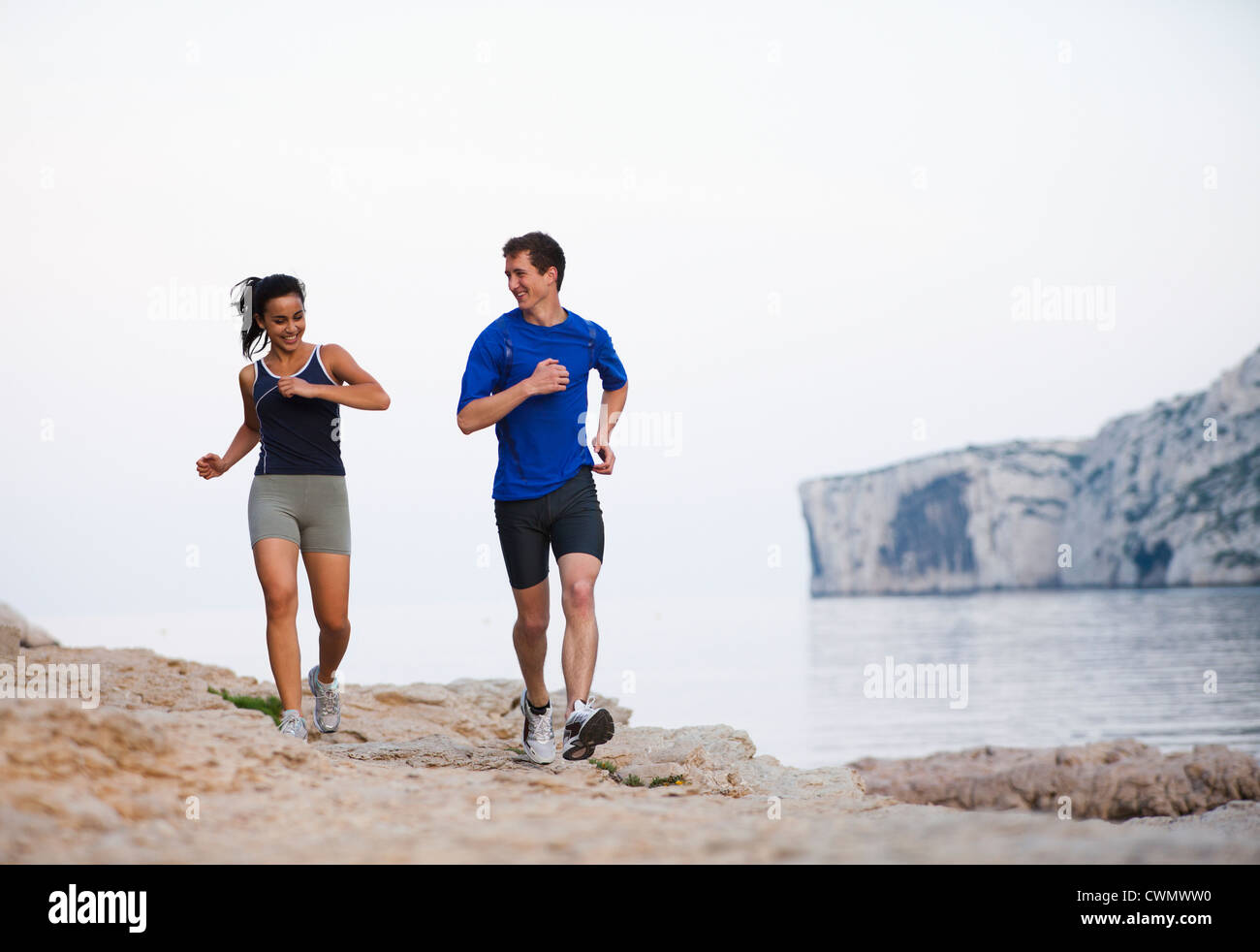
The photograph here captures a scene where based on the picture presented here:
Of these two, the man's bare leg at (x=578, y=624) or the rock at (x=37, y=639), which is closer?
the man's bare leg at (x=578, y=624)

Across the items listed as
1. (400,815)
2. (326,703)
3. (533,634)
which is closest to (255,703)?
(326,703)

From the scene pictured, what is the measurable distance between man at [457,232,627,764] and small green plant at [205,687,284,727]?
9.69 feet

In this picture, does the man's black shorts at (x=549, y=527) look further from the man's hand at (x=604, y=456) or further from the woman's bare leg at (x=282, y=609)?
the woman's bare leg at (x=282, y=609)

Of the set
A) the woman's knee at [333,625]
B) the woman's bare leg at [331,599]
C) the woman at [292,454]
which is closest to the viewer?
the woman at [292,454]

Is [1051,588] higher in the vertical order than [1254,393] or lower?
lower

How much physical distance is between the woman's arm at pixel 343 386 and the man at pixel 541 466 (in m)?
0.54

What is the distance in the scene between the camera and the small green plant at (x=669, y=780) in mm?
5822

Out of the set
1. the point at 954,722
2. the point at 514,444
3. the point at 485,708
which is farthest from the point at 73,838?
the point at 954,722

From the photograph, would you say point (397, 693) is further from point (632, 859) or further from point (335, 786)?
point (632, 859)

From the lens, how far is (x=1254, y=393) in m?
92.0

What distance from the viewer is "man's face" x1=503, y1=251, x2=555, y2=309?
19.0ft

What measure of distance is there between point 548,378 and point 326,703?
9.29 feet

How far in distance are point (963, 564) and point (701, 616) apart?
3956 cm

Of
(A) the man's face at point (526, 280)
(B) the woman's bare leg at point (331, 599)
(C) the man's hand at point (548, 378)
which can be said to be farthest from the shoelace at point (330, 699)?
(A) the man's face at point (526, 280)
